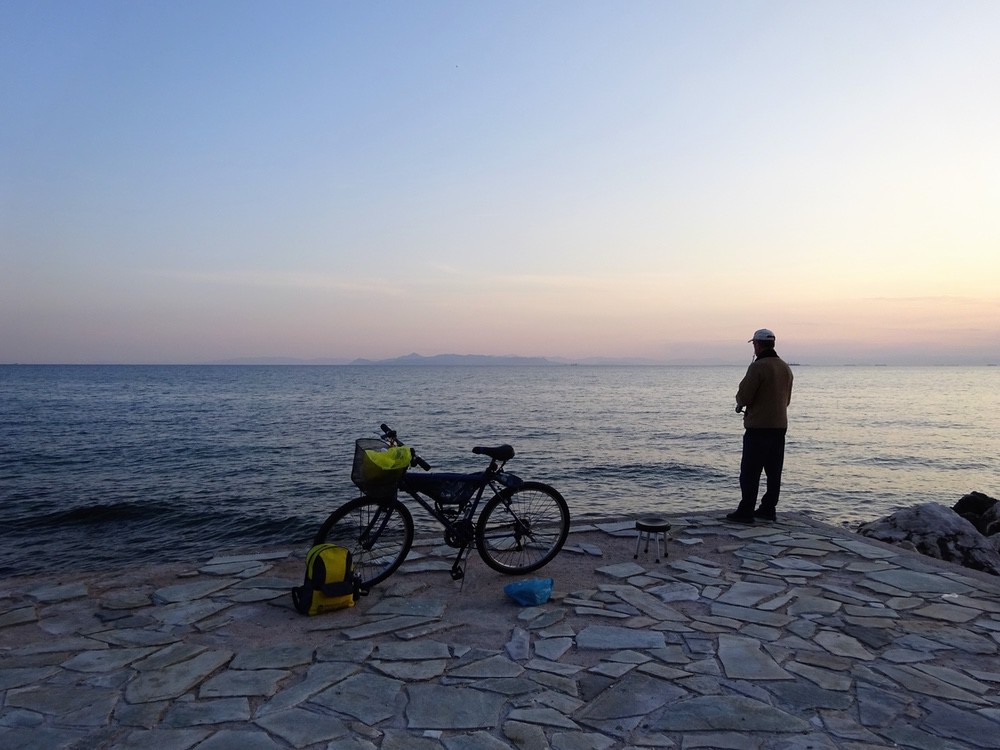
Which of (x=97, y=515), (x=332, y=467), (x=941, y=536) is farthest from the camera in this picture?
(x=332, y=467)

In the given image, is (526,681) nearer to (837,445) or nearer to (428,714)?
(428,714)

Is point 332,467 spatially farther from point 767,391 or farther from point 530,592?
point 530,592

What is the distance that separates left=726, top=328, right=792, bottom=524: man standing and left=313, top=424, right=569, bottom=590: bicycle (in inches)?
122

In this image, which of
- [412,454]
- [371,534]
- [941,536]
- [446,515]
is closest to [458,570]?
[446,515]

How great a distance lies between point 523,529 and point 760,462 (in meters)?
3.67

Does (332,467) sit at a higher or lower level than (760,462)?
lower

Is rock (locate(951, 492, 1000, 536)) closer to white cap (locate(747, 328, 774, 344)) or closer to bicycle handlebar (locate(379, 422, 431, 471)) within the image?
white cap (locate(747, 328, 774, 344))

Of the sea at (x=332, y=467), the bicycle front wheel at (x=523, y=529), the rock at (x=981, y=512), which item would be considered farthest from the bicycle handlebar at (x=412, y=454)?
the rock at (x=981, y=512)

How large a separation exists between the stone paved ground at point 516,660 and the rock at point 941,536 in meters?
2.27

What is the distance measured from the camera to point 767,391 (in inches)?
324

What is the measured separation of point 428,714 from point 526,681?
0.71 metres

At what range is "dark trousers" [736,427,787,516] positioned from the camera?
8305mm

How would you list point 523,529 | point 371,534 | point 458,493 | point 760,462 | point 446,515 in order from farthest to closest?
1. point 760,462
2. point 523,529
3. point 446,515
4. point 458,493
5. point 371,534

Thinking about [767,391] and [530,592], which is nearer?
[530,592]
